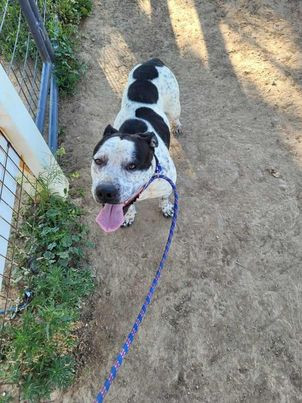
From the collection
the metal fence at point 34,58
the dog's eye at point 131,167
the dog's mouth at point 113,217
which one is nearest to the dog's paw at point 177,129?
the metal fence at point 34,58

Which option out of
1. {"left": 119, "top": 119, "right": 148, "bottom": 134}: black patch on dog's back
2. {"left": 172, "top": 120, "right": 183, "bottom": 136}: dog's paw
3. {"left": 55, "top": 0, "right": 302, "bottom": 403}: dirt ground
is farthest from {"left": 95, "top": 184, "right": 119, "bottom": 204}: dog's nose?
{"left": 172, "top": 120, "right": 183, "bottom": 136}: dog's paw

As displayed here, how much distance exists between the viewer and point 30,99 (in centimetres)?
552

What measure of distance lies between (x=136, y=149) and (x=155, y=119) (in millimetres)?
1102

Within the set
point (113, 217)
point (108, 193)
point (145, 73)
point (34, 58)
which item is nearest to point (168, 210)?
point (113, 217)

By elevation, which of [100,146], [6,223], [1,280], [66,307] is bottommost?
[66,307]

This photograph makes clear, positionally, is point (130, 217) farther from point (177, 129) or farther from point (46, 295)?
point (177, 129)

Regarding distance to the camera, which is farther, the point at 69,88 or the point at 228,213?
the point at 69,88

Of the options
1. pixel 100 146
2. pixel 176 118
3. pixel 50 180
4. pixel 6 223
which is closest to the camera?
pixel 100 146

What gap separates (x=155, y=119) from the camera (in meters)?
4.39

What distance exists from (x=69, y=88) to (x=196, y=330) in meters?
3.90

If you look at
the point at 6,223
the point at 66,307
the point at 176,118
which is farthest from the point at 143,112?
the point at 66,307

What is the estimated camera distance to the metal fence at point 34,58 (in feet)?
16.7

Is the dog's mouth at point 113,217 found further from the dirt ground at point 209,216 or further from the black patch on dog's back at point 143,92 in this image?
the black patch on dog's back at point 143,92

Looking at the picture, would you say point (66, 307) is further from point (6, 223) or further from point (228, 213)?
point (228, 213)
